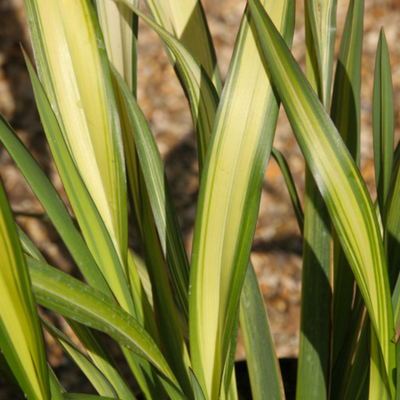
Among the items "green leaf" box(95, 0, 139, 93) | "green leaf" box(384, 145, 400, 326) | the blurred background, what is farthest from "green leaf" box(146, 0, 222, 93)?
the blurred background

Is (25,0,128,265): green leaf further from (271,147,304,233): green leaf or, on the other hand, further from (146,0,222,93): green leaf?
(271,147,304,233): green leaf

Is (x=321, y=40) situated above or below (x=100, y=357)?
above

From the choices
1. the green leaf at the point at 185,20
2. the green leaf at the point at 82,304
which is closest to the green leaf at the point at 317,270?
the green leaf at the point at 185,20

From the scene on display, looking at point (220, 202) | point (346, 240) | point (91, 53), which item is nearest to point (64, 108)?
point (91, 53)

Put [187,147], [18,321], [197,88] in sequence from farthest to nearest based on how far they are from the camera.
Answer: [187,147]
[197,88]
[18,321]

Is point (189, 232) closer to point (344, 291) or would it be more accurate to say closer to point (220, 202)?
point (344, 291)

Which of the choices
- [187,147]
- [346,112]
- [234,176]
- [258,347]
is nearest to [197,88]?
[234,176]

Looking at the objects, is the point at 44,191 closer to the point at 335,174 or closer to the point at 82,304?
the point at 82,304
